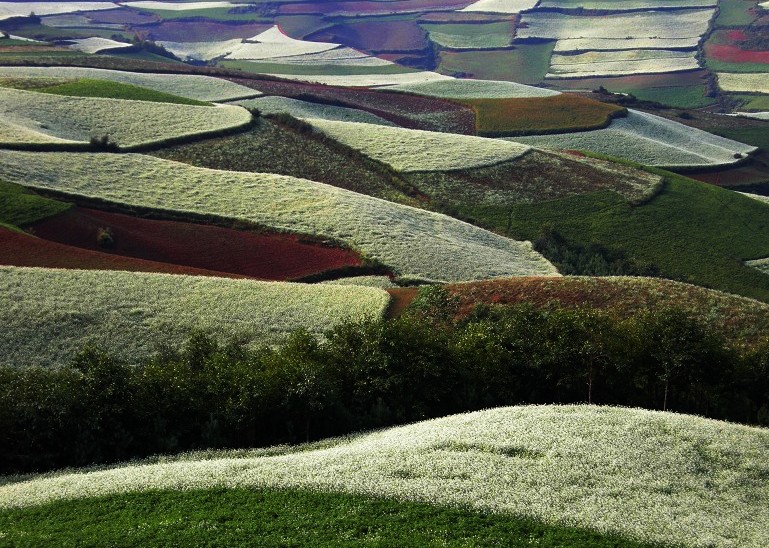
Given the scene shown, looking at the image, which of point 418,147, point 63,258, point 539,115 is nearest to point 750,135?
point 539,115

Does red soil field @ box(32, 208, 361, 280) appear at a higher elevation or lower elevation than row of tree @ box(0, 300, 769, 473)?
lower

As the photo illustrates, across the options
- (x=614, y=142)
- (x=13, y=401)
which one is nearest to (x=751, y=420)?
(x=13, y=401)

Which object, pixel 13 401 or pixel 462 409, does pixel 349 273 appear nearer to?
pixel 462 409

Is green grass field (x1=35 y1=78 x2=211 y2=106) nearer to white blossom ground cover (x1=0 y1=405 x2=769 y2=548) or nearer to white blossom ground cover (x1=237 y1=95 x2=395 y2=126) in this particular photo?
white blossom ground cover (x1=237 y1=95 x2=395 y2=126)

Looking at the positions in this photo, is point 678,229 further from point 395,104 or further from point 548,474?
point 395,104

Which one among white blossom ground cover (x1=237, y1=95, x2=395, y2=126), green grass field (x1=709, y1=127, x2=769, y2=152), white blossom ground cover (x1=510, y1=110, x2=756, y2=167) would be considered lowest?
green grass field (x1=709, y1=127, x2=769, y2=152)

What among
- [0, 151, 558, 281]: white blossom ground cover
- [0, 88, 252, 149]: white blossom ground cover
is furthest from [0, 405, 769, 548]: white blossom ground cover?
[0, 88, 252, 149]: white blossom ground cover

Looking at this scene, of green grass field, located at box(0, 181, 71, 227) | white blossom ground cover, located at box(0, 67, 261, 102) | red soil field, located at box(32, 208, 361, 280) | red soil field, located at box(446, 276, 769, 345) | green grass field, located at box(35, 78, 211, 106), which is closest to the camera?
red soil field, located at box(446, 276, 769, 345)
